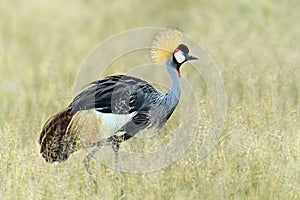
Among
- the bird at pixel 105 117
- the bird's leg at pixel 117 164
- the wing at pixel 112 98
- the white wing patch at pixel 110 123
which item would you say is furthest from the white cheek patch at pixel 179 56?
the bird's leg at pixel 117 164

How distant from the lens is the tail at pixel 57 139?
4.89 metres

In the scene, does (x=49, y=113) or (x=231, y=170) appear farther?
(x=49, y=113)

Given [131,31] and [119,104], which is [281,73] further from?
[131,31]

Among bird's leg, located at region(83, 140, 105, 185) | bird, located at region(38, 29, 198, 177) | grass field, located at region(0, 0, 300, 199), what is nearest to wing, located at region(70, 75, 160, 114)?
bird, located at region(38, 29, 198, 177)

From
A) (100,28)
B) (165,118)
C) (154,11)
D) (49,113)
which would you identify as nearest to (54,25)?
(100,28)

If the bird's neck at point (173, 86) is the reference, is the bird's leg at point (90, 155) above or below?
below

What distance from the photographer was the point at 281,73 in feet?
21.2

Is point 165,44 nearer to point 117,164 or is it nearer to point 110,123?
point 110,123

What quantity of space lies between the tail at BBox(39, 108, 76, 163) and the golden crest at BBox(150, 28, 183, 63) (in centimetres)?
70

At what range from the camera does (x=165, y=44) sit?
548 cm

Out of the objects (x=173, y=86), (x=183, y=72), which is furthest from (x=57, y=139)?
(x=183, y=72)

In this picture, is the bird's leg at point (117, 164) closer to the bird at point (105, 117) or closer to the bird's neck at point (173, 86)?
the bird at point (105, 117)

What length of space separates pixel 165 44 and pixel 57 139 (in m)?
0.95

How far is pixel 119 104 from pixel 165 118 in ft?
1.22
